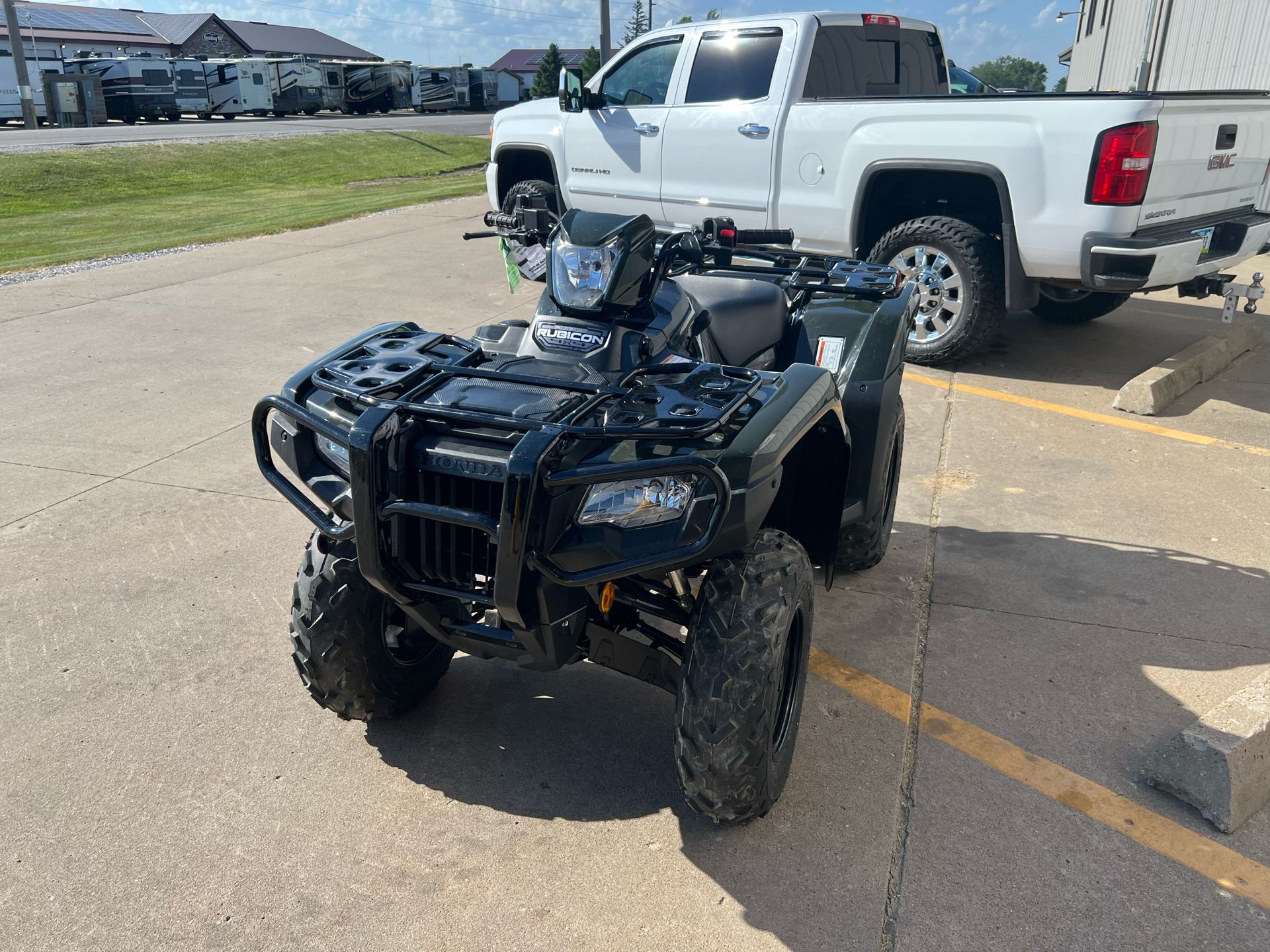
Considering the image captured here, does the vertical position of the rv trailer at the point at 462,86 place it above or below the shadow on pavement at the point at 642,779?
above

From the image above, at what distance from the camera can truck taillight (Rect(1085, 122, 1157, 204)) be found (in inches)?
232

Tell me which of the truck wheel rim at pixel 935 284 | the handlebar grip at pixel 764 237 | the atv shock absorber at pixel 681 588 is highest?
the handlebar grip at pixel 764 237

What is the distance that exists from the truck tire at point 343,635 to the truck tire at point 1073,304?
633 centimetres

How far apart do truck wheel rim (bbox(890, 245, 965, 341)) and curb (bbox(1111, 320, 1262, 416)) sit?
1.20 m

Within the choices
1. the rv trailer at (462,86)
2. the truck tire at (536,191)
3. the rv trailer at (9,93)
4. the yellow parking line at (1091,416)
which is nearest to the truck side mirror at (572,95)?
the truck tire at (536,191)

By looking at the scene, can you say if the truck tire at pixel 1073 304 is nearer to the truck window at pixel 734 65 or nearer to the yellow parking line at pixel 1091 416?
the yellow parking line at pixel 1091 416

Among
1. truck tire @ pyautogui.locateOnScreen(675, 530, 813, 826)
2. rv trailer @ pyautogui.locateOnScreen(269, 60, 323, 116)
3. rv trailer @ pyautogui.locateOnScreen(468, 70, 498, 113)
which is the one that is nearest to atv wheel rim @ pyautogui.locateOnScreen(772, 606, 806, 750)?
truck tire @ pyautogui.locateOnScreen(675, 530, 813, 826)

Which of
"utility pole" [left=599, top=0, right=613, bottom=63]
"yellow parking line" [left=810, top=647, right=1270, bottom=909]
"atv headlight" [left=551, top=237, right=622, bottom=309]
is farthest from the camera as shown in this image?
"utility pole" [left=599, top=0, right=613, bottom=63]

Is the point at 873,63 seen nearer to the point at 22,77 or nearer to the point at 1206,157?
the point at 1206,157

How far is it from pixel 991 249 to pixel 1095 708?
13.8 ft

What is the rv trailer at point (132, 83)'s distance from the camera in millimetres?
38875

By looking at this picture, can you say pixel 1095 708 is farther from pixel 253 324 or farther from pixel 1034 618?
pixel 253 324

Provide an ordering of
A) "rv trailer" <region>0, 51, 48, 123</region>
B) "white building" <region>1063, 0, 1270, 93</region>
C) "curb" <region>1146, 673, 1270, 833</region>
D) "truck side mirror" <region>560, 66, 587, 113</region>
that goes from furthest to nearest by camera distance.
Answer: "rv trailer" <region>0, 51, 48, 123</region> < "white building" <region>1063, 0, 1270, 93</region> < "truck side mirror" <region>560, 66, 587, 113</region> < "curb" <region>1146, 673, 1270, 833</region>

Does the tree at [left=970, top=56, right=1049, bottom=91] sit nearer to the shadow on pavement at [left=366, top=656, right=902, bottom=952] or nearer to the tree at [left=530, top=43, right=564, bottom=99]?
the tree at [left=530, top=43, right=564, bottom=99]
